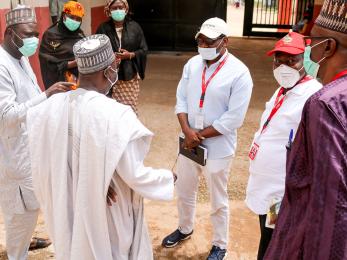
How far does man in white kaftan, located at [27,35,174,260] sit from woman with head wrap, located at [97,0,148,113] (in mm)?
2830

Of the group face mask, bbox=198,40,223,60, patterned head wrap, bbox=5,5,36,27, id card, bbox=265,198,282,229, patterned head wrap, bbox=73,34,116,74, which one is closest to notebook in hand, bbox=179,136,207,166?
face mask, bbox=198,40,223,60

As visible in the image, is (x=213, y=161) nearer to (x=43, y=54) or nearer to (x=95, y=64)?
(x=95, y=64)

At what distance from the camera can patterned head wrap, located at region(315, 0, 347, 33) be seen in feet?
4.60

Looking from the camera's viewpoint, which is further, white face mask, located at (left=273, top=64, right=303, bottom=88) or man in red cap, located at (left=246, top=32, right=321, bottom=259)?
white face mask, located at (left=273, top=64, right=303, bottom=88)

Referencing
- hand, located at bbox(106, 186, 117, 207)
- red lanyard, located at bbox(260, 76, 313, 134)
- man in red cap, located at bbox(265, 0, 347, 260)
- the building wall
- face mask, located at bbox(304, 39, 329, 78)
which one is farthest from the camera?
the building wall

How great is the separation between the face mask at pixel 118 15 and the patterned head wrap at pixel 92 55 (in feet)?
9.47

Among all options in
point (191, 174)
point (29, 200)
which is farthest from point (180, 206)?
point (29, 200)

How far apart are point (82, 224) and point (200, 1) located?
9.88 metres

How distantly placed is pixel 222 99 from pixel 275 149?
686 millimetres

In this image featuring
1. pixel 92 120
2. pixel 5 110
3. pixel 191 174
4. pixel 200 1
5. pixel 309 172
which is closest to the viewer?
pixel 309 172

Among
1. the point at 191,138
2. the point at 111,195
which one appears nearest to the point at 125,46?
the point at 191,138

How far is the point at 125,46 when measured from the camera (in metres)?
4.98

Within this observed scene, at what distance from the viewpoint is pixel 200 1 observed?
436 inches

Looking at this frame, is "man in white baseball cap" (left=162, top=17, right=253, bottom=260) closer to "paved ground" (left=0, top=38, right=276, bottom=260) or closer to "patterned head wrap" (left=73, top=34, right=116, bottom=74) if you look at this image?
"paved ground" (left=0, top=38, right=276, bottom=260)
